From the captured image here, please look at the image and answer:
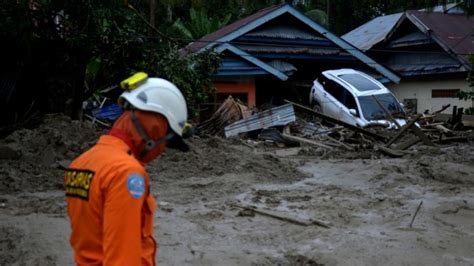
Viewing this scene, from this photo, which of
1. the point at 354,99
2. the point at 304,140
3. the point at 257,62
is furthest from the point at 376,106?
the point at 257,62

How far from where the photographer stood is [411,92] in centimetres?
2691

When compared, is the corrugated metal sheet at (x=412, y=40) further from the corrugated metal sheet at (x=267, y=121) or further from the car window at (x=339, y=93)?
the corrugated metal sheet at (x=267, y=121)

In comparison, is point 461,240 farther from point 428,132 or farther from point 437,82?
point 437,82

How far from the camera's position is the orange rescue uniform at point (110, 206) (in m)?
2.13

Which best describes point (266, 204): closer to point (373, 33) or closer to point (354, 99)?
point (354, 99)

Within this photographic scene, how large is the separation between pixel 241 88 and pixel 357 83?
4510 millimetres

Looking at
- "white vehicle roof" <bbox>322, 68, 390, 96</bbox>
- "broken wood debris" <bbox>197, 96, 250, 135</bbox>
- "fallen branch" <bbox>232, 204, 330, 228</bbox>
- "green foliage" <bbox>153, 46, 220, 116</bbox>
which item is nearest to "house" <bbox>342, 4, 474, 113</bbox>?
"white vehicle roof" <bbox>322, 68, 390, 96</bbox>

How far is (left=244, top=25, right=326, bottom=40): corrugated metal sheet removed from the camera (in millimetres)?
22469

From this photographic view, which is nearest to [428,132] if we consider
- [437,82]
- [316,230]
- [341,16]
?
[437,82]

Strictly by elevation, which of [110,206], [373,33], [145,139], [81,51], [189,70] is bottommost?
[373,33]

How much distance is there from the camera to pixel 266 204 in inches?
333

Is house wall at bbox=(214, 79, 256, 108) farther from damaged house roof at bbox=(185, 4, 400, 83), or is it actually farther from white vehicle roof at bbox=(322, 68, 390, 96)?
white vehicle roof at bbox=(322, 68, 390, 96)

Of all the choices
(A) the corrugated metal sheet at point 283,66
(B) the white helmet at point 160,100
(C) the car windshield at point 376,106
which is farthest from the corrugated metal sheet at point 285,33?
(B) the white helmet at point 160,100

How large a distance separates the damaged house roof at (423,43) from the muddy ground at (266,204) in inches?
479
